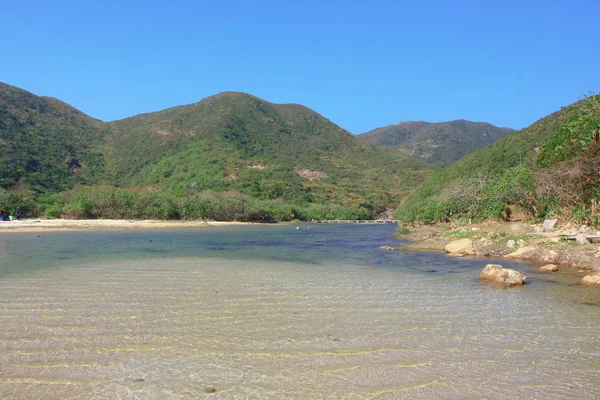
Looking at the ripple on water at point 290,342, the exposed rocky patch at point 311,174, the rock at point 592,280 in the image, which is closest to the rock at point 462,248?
the rock at point 592,280

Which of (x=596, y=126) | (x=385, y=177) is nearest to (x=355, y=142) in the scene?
(x=385, y=177)

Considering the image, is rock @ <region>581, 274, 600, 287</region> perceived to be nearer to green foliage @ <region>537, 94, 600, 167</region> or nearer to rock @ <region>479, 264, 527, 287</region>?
rock @ <region>479, 264, 527, 287</region>

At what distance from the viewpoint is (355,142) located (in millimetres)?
169750

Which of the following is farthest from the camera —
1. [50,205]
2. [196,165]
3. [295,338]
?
[196,165]

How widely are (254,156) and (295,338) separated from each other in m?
130

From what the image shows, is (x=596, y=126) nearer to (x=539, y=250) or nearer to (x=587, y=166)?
(x=587, y=166)

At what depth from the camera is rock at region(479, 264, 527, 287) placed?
13125mm

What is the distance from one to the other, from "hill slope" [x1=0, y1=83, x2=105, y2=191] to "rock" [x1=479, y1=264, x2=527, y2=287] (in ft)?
276

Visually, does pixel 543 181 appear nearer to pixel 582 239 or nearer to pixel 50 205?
pixel 582 239

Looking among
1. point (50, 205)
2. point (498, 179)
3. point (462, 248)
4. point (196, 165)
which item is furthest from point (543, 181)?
point (196, 165)

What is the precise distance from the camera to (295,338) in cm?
764

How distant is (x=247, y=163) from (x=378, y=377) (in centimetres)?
12230

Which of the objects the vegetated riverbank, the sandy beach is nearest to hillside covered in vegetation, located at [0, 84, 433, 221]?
the sandy beach

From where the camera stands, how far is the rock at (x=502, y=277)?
13.1 metres
